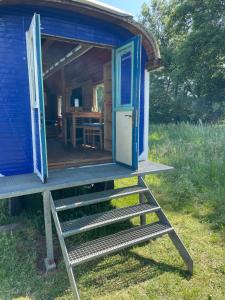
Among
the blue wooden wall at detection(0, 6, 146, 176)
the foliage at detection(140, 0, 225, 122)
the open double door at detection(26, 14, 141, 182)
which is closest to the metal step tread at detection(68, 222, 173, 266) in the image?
the open double door at detection(26, 14, 141, 182)

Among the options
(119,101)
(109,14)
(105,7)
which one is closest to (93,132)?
(119,101)

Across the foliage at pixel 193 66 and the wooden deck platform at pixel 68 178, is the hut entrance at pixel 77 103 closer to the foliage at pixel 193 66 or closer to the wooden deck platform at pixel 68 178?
the wooden deck platform at pixel 68 178

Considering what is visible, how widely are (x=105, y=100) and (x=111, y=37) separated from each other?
55.8 inches

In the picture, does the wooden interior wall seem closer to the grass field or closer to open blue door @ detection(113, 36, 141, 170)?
open blue door @ detection(113, 36, 141, 170)

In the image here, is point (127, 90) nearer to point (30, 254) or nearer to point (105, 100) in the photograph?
point (105, 100)

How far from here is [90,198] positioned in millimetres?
2930

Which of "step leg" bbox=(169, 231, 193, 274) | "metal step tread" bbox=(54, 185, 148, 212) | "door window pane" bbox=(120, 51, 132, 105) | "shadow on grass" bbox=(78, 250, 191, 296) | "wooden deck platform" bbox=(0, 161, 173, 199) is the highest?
"door window pane" bbox=(120, 51, 132, 105)

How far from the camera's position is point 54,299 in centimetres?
221

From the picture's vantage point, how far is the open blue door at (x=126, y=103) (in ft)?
10.4

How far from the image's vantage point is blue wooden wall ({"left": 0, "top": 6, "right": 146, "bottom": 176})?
9.91 feet

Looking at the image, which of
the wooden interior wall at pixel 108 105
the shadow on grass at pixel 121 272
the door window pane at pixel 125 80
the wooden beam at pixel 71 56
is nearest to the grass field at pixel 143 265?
the shadow on grass at pixel 121 272

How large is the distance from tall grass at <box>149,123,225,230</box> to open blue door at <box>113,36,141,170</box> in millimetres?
1318

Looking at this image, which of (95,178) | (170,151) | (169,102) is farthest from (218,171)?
(169,102)

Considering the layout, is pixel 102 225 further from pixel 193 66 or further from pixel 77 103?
pixel 193 66
